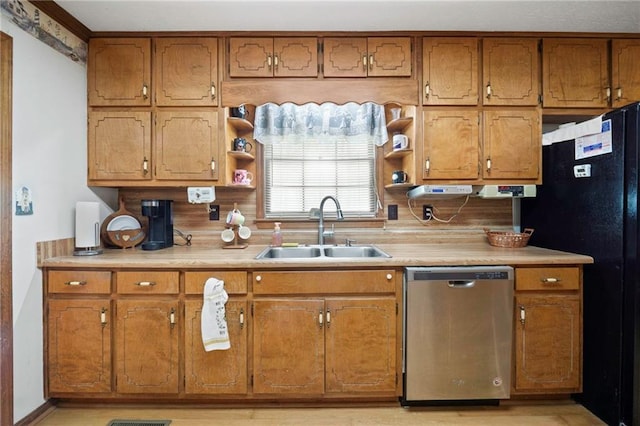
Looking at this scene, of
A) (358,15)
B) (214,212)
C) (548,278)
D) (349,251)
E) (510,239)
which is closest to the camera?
(548,278)

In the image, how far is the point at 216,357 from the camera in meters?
1.96

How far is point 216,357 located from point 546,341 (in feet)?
6.51

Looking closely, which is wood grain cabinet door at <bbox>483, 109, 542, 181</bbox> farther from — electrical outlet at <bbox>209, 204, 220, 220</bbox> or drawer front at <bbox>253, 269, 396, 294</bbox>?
electrical outlet at <bbox>209, 204, 220, 220</bbox>

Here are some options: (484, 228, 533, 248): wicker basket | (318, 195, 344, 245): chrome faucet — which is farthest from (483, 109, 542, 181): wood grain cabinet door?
(318, 195, 344, 245): chrome faucet

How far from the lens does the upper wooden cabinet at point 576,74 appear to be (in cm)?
231

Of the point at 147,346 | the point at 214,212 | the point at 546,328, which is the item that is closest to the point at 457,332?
the point at 546,328

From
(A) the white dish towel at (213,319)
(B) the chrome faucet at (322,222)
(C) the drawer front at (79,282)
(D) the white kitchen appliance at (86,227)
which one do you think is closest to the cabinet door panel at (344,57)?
(B) the chrome faucet at (322,222)

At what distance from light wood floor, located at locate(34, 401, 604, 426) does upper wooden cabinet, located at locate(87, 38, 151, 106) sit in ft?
6.55

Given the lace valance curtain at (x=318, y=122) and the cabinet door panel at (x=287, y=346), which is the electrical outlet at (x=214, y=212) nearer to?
the lace valance curtain at (x=318, y=122)

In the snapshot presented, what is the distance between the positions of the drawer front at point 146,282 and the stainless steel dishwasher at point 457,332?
54.8 inches

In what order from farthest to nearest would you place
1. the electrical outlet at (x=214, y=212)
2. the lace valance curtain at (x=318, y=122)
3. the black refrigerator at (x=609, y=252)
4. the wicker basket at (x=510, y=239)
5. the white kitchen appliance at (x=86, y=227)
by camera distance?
the electrical outlet at (x=214, y=212)
the lace valance curtain at (x=318, y=122)
the wicker basket at (x=510, y=239)
the white kitchen appliance at (x=86, y=227)
the black refrigerator at (x=609, y=252)

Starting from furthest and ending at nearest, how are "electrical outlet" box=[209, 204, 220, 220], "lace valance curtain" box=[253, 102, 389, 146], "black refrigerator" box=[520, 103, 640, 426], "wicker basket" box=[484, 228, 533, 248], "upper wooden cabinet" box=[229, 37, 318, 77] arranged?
"electrical outlet" box=[209, 204, 220, 220] → "lace valance curtain" box=[253, 102, 389, 146] → "wicker basket" box=[484, 228, 533, 248] → "upper wooden cabinet" box=[229, 37, 318, 77] → "black refrigerator" box=[520, 103, 640, 426]

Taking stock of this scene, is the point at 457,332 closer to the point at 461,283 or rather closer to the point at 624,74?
the point at 461,283

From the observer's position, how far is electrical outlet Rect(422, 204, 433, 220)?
8.85ft
